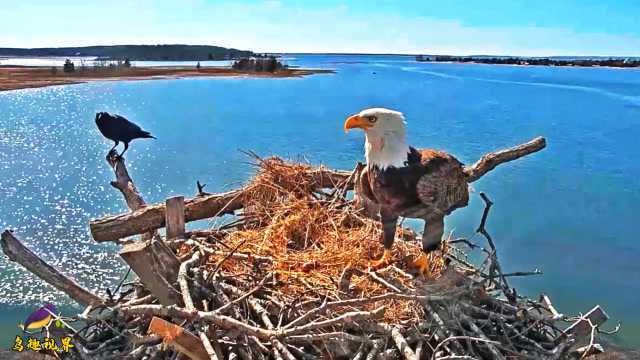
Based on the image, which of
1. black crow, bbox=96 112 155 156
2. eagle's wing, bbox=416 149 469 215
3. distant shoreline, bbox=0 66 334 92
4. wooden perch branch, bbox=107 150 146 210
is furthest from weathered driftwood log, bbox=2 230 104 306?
distant shoreline, bbox=0 66 334 92

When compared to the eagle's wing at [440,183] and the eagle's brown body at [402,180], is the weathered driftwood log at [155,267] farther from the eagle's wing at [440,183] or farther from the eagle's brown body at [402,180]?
the eagle's wing at [440,183]

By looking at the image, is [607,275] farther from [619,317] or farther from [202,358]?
[202,358]

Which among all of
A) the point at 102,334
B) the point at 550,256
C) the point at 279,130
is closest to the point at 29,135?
the point at 279,130

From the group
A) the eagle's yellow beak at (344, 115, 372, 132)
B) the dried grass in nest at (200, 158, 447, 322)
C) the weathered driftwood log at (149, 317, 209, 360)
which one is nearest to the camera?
the weathered driftwood log at (149, 317, 209, 360)

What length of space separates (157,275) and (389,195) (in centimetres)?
164

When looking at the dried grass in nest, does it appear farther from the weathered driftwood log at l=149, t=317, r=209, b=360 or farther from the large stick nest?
the weathered driftwood log at l=149, t=317, r=209, b=360

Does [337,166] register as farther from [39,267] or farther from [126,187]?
[39,267]

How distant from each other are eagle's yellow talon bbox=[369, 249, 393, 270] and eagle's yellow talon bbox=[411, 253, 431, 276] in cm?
17

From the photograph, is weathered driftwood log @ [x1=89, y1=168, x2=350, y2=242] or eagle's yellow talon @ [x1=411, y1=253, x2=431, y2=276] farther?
weathered driftwood log @ [x1=89, y1=168, x2=350, y2=242]

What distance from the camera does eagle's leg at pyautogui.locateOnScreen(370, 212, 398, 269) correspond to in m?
4.29

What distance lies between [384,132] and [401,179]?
1.10ft

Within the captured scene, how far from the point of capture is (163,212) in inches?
193

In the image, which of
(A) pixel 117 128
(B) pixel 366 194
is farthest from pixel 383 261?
(A) pixel 117 128

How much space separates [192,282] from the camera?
3.69m
